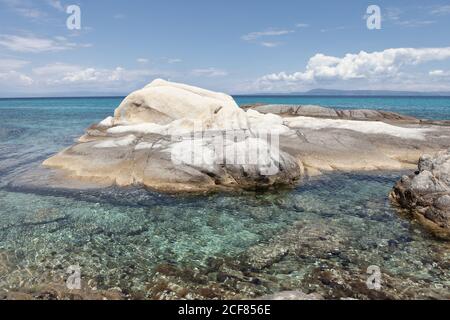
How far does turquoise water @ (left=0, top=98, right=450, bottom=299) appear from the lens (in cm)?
995

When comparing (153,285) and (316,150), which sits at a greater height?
(316,150)

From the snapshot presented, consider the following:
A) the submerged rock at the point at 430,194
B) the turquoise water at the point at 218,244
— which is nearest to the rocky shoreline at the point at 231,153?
the submerged rock at the point at 430,194

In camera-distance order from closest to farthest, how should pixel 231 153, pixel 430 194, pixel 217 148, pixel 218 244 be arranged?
pixel 218 244 → pixel 430 194 → pixel 231 153 → pixel 217 148

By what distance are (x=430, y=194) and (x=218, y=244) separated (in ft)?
31.9

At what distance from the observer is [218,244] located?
40.9ft

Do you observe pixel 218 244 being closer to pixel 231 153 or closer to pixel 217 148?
pixel 231 153

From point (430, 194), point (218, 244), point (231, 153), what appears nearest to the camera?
point (218, 244)

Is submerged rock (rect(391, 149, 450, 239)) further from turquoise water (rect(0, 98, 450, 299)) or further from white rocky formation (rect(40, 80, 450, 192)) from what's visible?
white rocky formation (rect(40, 80, 450, 192))

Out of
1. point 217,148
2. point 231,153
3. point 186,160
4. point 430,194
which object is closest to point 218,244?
point 231,153

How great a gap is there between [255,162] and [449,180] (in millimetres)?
9142

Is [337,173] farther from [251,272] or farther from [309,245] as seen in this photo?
[251,272]

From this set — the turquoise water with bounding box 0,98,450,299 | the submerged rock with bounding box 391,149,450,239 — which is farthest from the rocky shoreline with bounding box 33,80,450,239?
the turquoise water with bounding box 0,98,450,299

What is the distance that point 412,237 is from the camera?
41.9 feet
